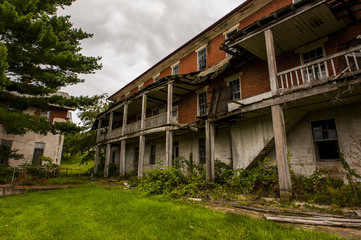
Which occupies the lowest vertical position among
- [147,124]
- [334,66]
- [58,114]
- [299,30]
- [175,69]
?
[147,124]

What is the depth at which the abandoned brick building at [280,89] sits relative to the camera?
696 cm

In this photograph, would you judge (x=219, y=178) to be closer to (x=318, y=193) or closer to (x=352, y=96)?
(x=318, y=193)

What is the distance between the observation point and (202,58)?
15266mm

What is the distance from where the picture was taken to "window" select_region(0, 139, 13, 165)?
44.7 ft

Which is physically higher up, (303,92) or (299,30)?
(299,30)

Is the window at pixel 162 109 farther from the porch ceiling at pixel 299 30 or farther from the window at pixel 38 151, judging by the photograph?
the window at pixel 38 151

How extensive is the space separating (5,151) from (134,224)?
1502 cm

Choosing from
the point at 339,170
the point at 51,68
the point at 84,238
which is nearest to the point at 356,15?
the point at 339,170

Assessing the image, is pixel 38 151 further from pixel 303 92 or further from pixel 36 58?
pixel 303 92

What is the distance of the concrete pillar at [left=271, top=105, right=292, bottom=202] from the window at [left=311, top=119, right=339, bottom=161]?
3068mm

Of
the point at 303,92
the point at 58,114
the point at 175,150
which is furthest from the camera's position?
the point at 58,114

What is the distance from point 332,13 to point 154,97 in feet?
40.6

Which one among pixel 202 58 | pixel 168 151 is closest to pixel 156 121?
pixel 168 151

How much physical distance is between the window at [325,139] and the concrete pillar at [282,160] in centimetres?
307
